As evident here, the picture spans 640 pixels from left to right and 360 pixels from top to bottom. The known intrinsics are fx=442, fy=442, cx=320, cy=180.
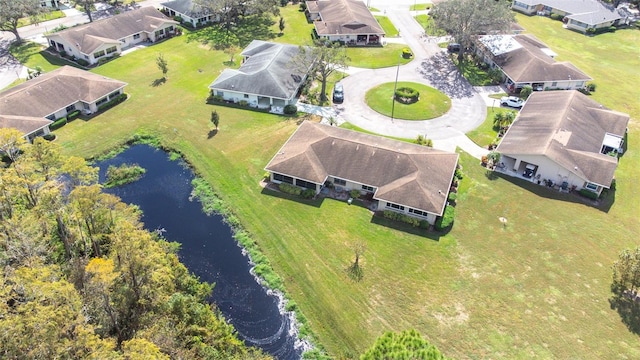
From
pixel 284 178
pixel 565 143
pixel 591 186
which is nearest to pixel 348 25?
pixel 284 178

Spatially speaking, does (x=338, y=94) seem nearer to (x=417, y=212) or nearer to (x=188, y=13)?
(x=417, y=212)

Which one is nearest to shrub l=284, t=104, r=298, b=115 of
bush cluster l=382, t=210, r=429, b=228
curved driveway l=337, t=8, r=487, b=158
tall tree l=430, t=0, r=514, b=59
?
curved driveway l=337, t=8, r=487, b=158

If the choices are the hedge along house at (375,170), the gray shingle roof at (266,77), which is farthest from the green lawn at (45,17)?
the hedge along house at (375,170)

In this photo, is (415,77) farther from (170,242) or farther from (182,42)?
(170,242)

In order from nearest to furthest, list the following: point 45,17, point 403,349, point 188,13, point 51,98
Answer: point 403,349
point 51,98
point 188,13
point 45,17

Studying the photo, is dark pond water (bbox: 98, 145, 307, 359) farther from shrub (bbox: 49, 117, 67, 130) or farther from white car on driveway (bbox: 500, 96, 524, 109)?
white car on driveway (bbox: 500, 96, 524, 109)

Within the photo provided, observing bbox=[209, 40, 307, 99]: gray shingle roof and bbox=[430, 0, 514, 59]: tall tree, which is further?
bbox=[430, 0, 514, 59]: tall tree
